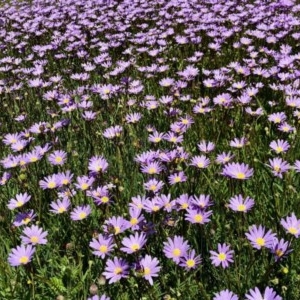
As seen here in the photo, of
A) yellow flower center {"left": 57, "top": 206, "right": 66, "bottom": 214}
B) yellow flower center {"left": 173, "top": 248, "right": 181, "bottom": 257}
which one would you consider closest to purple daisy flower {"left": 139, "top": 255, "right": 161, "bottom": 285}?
yellow flower center {"left": 173, "top": 248, "right": 181, "bottom": 257}

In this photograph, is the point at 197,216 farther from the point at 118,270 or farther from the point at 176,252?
the point at 118,270

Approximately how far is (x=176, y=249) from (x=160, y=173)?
85 cm

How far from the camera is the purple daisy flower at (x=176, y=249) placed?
2.14 meters

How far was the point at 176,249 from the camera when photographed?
220cm

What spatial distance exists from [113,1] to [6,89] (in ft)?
18.6

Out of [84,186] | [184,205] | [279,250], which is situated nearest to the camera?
[279,250]

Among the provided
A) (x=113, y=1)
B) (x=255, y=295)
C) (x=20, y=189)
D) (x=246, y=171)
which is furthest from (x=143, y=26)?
(x=255, y=295)

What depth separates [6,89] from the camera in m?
Answer: 5.36

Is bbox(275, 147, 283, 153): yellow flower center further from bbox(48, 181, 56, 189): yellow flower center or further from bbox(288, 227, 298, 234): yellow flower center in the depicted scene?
bbox(48, 181, 56, 189): yellow flower center

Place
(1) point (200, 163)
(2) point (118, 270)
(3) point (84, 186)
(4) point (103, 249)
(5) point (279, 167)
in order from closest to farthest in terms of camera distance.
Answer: (2) point (118, 270) → (4) point (103, 249) → (5) point (279, 167) → (3) point (84, 186) → (1) point (200, 163)

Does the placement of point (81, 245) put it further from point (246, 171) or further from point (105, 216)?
point (246, 171)

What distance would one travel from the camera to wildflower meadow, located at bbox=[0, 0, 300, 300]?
230 cm

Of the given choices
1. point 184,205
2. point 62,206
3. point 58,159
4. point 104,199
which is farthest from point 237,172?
point 58,159

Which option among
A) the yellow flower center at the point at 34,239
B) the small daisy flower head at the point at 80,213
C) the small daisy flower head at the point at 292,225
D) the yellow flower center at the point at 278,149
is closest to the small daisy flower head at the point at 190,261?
the small daisy flower head at the point at 292,225
